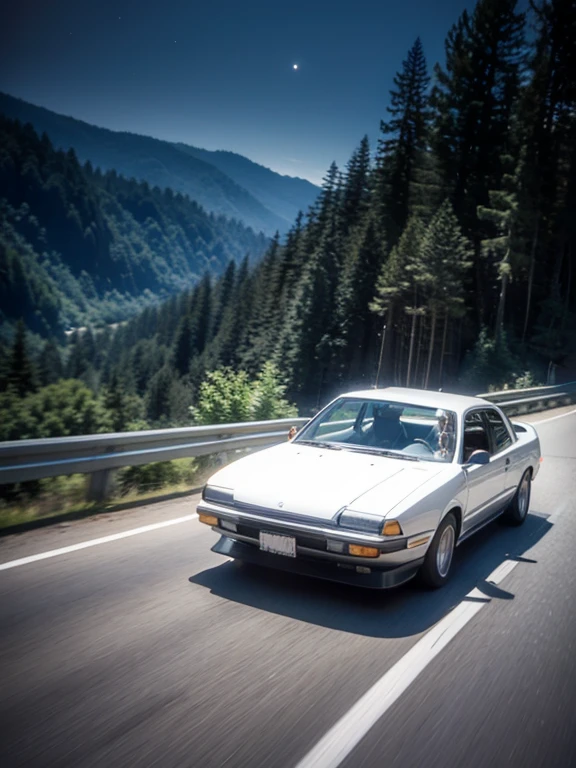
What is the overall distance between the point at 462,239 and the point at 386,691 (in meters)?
44.3

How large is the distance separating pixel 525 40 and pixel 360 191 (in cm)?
2885

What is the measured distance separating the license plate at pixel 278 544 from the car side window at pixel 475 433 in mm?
2308

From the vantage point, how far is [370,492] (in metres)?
4.65

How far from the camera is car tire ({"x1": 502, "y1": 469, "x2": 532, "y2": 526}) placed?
7254mm

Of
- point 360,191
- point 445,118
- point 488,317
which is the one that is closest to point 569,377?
point 488,317

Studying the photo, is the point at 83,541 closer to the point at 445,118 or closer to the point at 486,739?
the point at 486,739

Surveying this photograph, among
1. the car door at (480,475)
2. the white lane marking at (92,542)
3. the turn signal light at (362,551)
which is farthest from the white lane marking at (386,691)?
the white lane marking at (92,542)

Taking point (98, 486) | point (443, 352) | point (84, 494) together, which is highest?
point (98, 486)

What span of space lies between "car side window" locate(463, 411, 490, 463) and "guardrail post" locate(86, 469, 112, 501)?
387 cm

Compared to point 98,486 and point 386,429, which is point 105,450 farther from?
point 386,429

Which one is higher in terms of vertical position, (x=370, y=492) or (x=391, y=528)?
(x=370, y=492)

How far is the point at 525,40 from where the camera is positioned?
45312 mm

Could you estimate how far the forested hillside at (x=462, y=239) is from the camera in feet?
138

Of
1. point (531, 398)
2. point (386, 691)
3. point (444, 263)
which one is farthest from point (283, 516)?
point (444, 263)
